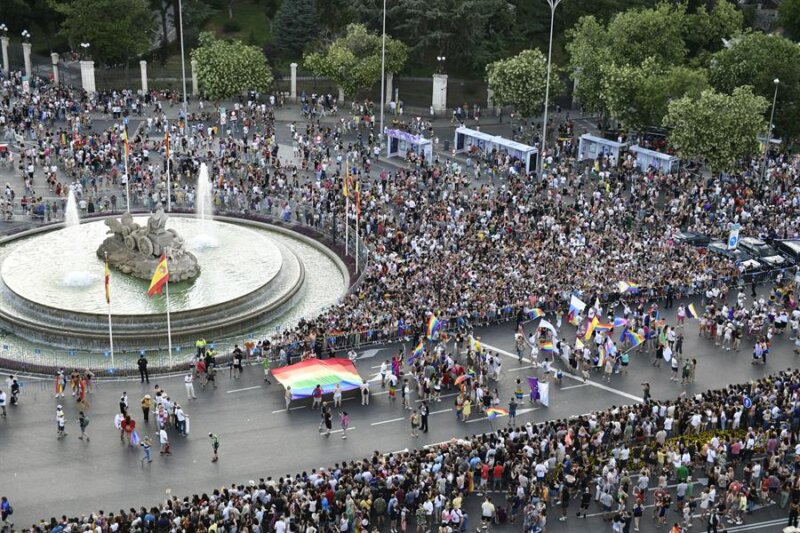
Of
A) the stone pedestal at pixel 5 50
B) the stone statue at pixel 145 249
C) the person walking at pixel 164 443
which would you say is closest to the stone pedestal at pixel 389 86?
the stone pedestal at pixel 5 50

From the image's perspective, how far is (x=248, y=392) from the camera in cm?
4088

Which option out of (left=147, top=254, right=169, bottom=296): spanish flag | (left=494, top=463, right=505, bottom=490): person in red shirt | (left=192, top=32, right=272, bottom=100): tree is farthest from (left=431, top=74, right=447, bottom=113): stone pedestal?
(left=494, top=463, right=505, bottom=490): person in red shirt

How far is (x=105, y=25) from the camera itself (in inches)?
3305

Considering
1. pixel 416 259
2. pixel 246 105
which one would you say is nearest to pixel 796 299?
pixel 416 259

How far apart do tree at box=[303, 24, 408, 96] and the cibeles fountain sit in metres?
25.3

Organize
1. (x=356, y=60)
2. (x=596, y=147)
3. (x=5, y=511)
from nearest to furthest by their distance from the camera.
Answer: (x=5, y=511) → (x=596, y=147) → (x=356, y=60)

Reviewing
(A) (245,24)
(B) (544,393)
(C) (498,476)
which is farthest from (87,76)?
(C) (498,476)

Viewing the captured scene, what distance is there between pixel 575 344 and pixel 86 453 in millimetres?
20088

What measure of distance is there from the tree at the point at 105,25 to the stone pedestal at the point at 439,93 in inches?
948

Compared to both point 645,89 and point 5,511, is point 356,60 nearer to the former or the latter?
point 645,89

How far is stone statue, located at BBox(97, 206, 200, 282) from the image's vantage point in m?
48.8

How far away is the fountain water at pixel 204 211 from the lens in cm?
5334

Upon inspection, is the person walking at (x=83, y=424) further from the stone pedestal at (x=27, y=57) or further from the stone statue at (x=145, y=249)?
the stone pedestal at (x=27, y=57)

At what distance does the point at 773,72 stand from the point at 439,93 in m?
25.4
